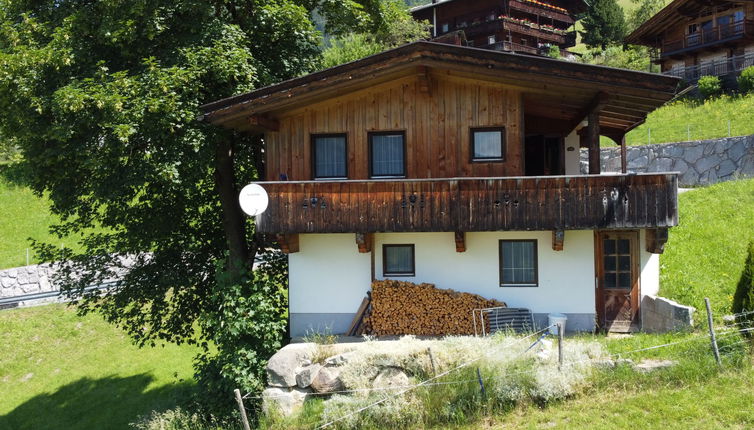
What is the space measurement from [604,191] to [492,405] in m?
4.93

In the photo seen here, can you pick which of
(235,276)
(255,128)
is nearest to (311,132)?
(255,128)

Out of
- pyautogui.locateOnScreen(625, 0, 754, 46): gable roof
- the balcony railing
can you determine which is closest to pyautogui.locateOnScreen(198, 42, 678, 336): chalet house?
the balcony railing

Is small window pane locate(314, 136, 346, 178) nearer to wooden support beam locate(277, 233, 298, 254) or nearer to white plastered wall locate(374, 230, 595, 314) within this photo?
wooden support beam locate(277, 233, 298, 254)

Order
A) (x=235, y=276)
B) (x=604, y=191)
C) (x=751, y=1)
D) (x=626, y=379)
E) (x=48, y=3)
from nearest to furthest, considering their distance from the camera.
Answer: (x=626, y=379) → (x=604, y=191) → (x=235, y=276) → (x=48, y=3) → (x=751, y=1)

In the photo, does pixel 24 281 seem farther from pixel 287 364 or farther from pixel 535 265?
pixel 535 265

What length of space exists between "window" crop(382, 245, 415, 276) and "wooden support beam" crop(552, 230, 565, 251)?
3090 mm

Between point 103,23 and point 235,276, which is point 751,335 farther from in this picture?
point 103,23


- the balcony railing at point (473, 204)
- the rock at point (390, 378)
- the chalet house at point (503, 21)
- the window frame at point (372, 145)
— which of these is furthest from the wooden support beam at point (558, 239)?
the chalet house at point (503, 21)

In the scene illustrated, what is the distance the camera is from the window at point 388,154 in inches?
533

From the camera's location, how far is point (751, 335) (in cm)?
981

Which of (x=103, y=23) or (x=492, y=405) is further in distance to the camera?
(x=103, y=23)

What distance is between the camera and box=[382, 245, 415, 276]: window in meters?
13.4

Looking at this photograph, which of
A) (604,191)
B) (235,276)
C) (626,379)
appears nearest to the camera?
(626,379)

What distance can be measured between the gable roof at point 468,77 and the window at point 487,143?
1079 mm
